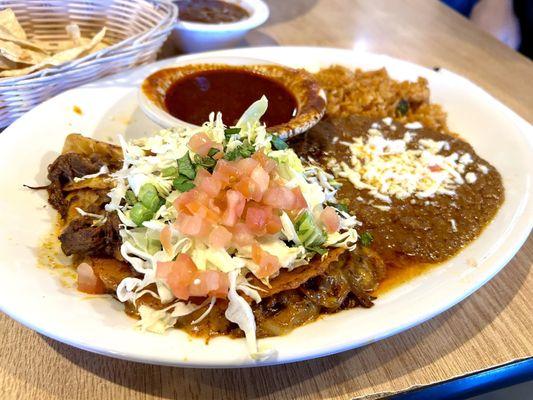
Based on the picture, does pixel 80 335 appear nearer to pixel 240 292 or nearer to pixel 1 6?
pixel 240 292

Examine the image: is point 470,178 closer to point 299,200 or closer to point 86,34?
point 299,200

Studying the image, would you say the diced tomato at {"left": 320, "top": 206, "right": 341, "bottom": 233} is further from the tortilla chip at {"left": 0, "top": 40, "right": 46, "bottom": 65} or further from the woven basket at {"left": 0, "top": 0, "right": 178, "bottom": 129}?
the tortilla chip at {"left": 0, "top": 40, "right": 46, "bottom": 65}

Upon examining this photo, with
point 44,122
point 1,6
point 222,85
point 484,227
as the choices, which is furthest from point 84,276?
point 1,6

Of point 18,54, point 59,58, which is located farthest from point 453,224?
point 18,54

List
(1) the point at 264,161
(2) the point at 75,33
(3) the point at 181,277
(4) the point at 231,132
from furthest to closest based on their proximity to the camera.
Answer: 1. (2) the point at 75,33
2. (4) the point at 231,132
3. (1) the point at 264,161
4. (3) the point at 181,277

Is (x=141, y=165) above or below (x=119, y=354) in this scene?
above

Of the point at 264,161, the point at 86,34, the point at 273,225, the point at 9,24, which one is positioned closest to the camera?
the point at 273,225
